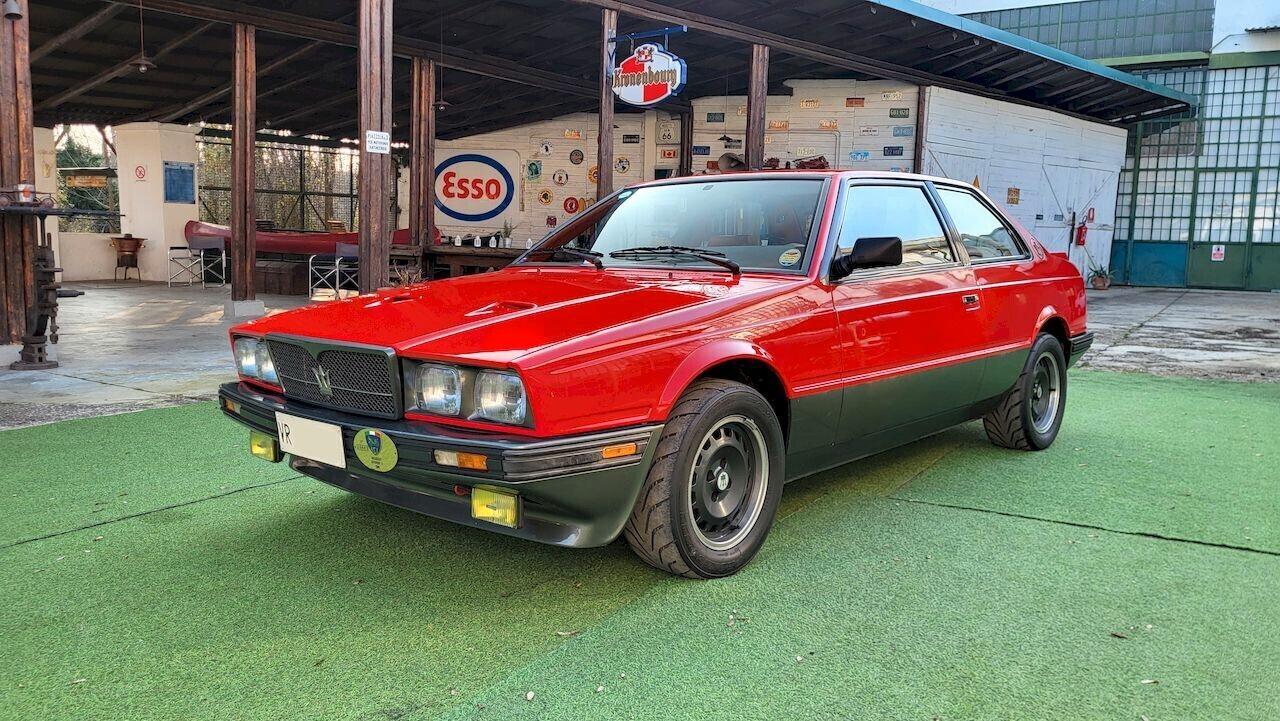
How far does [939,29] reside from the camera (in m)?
12.3

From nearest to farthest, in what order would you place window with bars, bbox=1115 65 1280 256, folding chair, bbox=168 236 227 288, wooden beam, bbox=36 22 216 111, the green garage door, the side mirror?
the side mirror
wooden beam, bbox=36 22 216 111
folding chair, bbox=168 236 227 288
window with bars, bbox=1115 65 1280 256
the green garage door

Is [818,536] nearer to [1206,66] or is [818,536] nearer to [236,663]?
[236,663]

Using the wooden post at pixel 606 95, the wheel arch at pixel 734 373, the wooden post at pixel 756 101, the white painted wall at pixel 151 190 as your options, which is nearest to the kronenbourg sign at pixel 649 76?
the wooden post at pixel 606 95

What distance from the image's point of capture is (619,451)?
2.49 m

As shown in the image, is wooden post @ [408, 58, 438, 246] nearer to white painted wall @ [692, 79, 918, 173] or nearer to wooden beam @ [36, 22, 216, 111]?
wooden beam @ [36, 22, 216, 111]

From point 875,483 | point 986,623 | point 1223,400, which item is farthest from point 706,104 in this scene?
point 986,623

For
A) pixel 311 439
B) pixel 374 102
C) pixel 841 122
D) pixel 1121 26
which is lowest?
pixel 311 439

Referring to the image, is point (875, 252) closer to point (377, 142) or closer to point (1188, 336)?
point (377, 142)

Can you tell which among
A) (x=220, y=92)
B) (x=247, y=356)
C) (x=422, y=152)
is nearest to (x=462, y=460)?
(x=247, y=356)

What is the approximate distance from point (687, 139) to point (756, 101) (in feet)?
17.3

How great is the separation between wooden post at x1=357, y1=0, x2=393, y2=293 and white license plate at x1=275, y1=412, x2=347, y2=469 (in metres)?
5.49

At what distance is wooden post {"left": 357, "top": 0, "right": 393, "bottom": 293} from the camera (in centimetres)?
787

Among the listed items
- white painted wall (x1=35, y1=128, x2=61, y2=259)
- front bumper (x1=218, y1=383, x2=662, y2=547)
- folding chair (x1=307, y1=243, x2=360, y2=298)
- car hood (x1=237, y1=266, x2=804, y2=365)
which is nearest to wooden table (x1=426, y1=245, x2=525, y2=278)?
folding chair (x1=307, y1=243, x2=360, y2=298)

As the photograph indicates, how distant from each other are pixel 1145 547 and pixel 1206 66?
2045 cm
